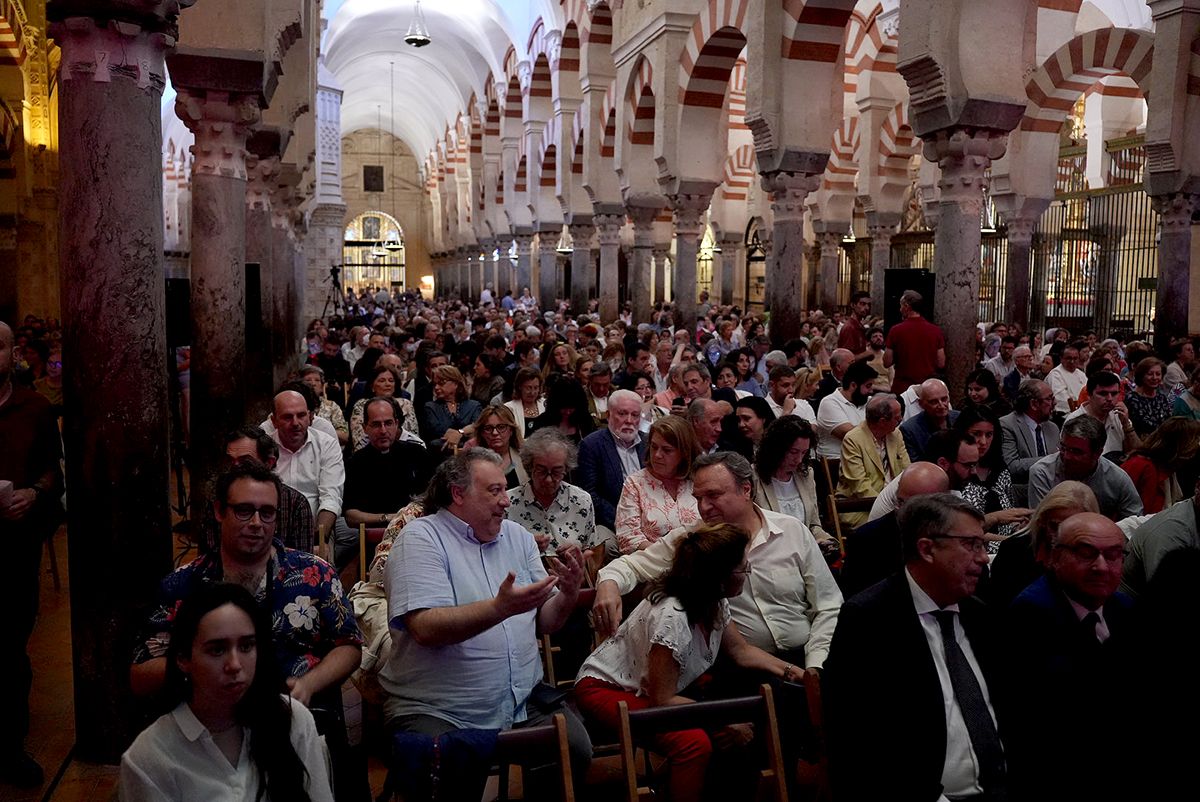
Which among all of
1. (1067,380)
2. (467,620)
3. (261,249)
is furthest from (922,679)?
(261,249)

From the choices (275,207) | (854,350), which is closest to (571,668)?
(854,350)

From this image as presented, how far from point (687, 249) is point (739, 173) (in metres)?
8.51

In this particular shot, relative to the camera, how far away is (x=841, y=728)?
2.36 m

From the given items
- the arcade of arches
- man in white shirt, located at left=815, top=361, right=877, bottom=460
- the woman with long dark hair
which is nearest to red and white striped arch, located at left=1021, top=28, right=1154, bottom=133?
the arcade of arches

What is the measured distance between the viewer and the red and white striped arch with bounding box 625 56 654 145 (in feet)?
45.2

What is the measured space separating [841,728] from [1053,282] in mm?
14617

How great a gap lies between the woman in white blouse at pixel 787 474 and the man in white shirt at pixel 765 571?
0.72 m

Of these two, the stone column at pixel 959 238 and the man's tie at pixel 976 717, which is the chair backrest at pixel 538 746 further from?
the stone column at pixel 959 238

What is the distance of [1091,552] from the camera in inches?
98.5

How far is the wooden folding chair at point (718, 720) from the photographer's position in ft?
8.18

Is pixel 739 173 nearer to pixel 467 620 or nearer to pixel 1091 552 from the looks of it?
pixel 1091 552

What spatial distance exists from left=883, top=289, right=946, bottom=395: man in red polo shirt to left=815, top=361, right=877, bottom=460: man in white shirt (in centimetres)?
156

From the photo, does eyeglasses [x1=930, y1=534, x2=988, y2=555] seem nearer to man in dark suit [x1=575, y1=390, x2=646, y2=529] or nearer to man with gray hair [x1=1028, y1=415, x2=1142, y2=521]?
man with gray hair [x1=1028, y1=415, x2=1142, y2=521]

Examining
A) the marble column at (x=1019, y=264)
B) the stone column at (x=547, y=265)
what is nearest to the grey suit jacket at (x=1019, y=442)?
the marble column at (x=1019, y=264)
